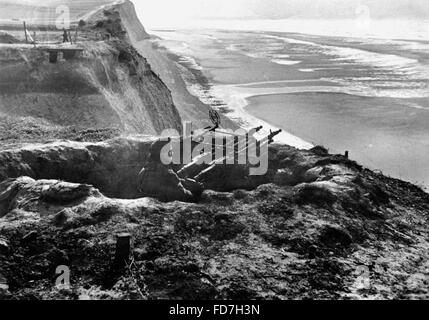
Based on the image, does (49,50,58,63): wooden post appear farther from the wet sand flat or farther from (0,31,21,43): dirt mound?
the wet sand flat

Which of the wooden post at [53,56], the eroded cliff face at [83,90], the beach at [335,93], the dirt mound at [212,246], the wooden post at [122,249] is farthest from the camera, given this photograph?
the beach at [335,93]

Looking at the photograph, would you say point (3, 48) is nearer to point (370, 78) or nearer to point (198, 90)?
point (198, 90)

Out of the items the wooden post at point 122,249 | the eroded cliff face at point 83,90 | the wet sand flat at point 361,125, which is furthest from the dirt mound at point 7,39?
the wooden post at point 122,249

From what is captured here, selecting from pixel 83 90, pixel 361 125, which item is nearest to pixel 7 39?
pixel 83 90

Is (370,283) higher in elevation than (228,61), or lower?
lower

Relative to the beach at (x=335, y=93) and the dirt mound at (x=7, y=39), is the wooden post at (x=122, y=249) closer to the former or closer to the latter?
the beach at (x=335, y=93)

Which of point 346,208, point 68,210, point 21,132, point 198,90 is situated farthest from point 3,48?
point 198,90
